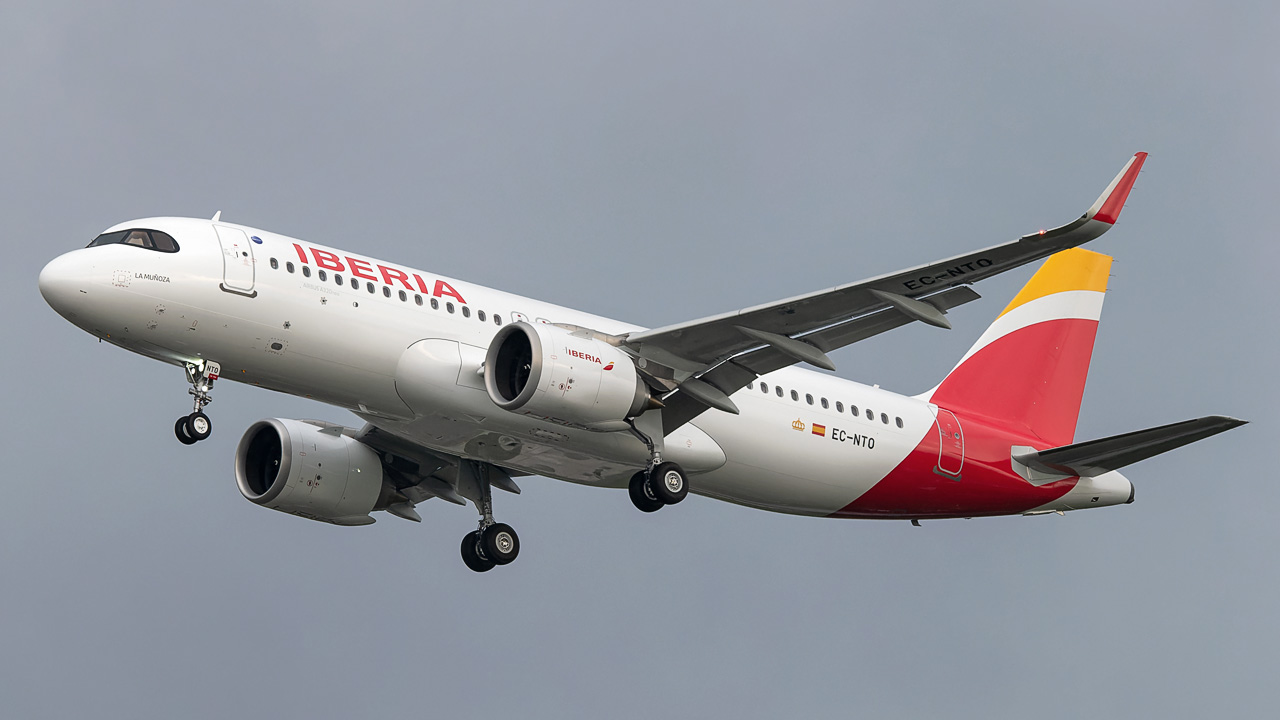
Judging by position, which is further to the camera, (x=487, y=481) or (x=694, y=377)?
(x=487, y=481)

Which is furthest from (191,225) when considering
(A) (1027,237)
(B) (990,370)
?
(B) (990,370)

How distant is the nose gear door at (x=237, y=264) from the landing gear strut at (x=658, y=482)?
7.58m

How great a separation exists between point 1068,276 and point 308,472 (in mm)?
18449

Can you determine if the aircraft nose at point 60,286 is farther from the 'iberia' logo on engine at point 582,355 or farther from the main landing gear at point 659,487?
the main landing gear at point 659,487

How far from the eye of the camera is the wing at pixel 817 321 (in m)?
24.8

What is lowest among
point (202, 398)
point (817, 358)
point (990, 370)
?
point (202, 398)

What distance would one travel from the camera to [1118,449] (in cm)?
3331

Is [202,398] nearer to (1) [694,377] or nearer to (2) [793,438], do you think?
(1) [694,377]

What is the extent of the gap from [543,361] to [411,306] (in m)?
2.79

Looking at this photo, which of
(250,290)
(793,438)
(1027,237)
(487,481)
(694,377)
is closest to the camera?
(1027,237)

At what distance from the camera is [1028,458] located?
35250mm

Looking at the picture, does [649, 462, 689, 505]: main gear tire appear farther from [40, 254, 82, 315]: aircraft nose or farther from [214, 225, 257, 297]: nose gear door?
[40, 254, 82, 315]: aircraft nose

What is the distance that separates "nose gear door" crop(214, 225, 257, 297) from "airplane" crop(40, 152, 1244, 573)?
0.04 meters

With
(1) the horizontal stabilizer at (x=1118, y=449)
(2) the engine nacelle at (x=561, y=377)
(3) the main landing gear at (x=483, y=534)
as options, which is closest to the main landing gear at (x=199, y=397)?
(2) the engine nacelle at (x=561, y=377)
